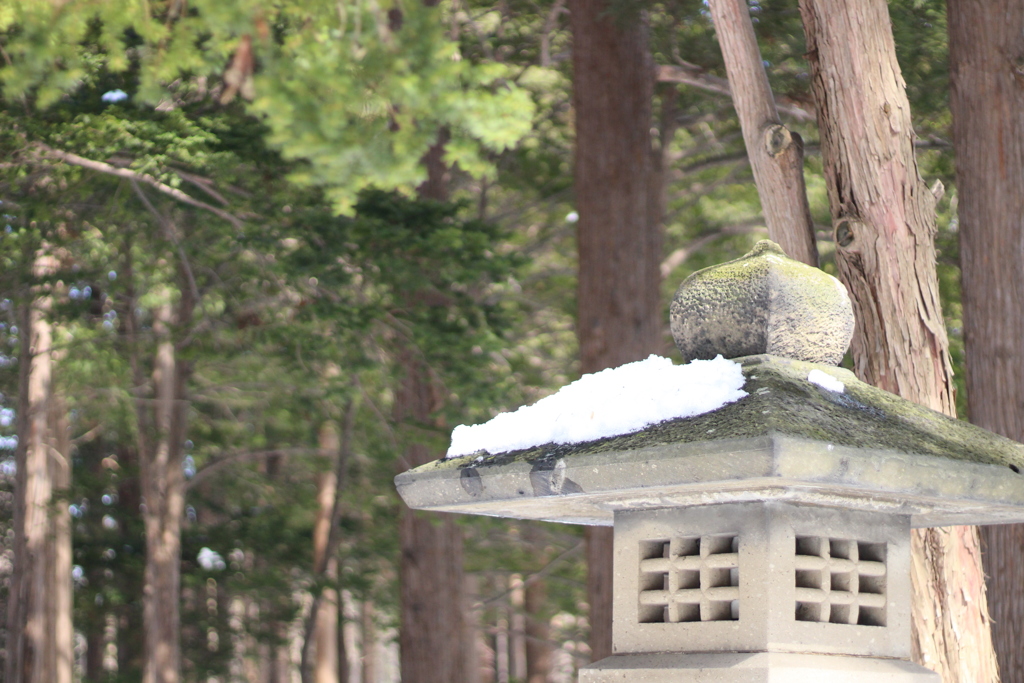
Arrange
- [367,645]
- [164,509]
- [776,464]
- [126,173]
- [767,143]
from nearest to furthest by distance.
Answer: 1. [776,464]
2. [767,143]
3. [126,173]
4. [164,509]
5. [367,645]

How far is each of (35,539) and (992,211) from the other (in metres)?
10.6

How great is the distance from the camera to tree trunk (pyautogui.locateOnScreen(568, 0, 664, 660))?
9.09m

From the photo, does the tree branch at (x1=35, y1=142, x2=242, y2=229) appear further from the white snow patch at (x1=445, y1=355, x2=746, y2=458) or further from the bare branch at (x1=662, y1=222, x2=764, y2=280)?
the white snow patch at (x1=445, y1=355, x2=746, y2=458)

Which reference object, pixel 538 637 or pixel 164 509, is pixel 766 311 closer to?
pixel 164 509

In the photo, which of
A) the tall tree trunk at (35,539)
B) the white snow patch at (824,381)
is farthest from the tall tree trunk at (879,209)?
the tall tree trunk at (35,539)

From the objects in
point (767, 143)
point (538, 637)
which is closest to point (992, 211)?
point (767, 143)

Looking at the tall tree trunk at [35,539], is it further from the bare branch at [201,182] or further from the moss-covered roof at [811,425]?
the moss-covered roof at [811,425]

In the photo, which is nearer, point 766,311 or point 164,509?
point 766,311

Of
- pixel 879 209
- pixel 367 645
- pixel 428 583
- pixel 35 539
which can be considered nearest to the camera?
pixel 879 209

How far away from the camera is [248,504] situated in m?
17.7

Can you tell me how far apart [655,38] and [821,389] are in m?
6.64

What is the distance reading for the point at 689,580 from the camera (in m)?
3.33

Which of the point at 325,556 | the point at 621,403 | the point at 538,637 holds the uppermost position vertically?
the point at 325,556

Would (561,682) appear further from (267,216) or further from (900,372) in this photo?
(900,372)
